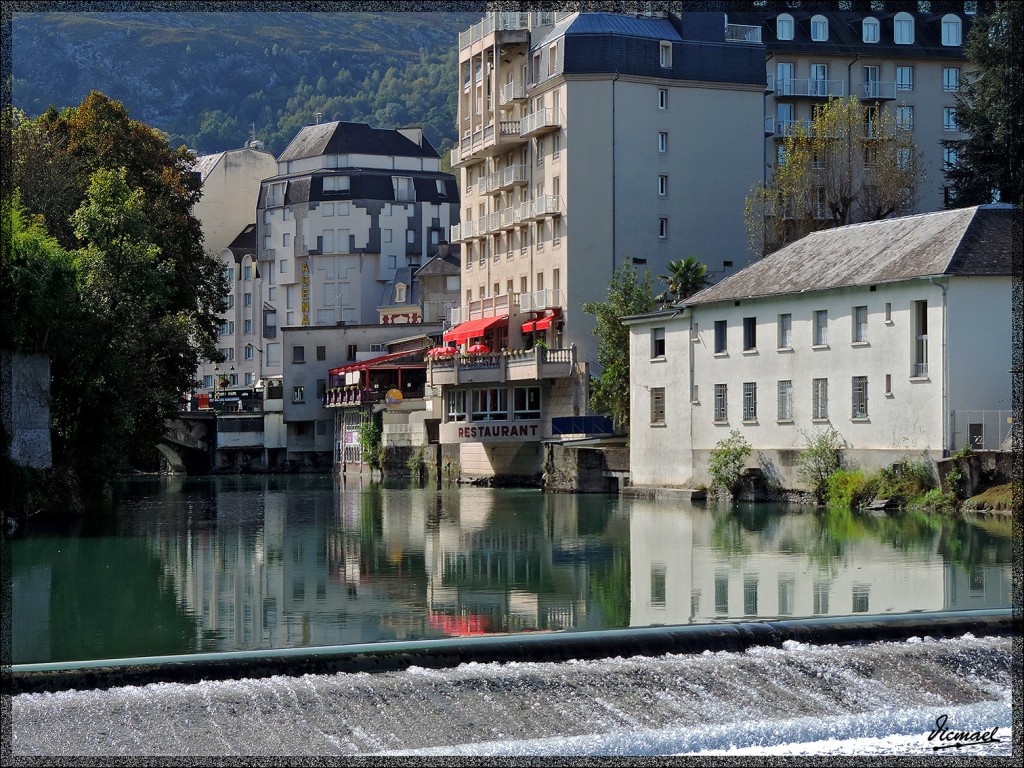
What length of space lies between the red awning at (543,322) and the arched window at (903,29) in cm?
2633

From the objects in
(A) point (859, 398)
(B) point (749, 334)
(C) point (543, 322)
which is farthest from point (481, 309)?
(A) point (859, 398)

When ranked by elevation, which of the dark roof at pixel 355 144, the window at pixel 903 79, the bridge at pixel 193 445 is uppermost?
the dark roof at pixel 355 144

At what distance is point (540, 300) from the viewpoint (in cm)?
8050

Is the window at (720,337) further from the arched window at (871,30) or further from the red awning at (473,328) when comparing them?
the arched window at (871,30)

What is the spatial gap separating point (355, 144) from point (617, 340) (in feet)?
257

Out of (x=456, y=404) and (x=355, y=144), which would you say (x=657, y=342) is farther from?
(x=355, y=144)

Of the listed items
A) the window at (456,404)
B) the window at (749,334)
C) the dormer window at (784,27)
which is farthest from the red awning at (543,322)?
the window at (749,334)

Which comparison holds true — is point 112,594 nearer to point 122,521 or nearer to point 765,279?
point 122,521

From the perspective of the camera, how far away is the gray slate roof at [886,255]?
152 ft

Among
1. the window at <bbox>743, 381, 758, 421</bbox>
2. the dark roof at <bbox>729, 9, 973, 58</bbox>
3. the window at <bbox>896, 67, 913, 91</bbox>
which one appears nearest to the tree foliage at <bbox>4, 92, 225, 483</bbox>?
the window at <bbox>743, 381, 758, 421</bbox>

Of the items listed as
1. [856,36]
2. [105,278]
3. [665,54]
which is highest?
[856,36]

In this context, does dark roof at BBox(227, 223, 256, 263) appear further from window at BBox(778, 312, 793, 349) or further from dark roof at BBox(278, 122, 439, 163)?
window at BBox(778, 312, 793, 349)

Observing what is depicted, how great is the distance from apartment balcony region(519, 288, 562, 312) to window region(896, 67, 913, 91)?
Answer: 79.6 feet

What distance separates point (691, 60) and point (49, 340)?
43.4 m
